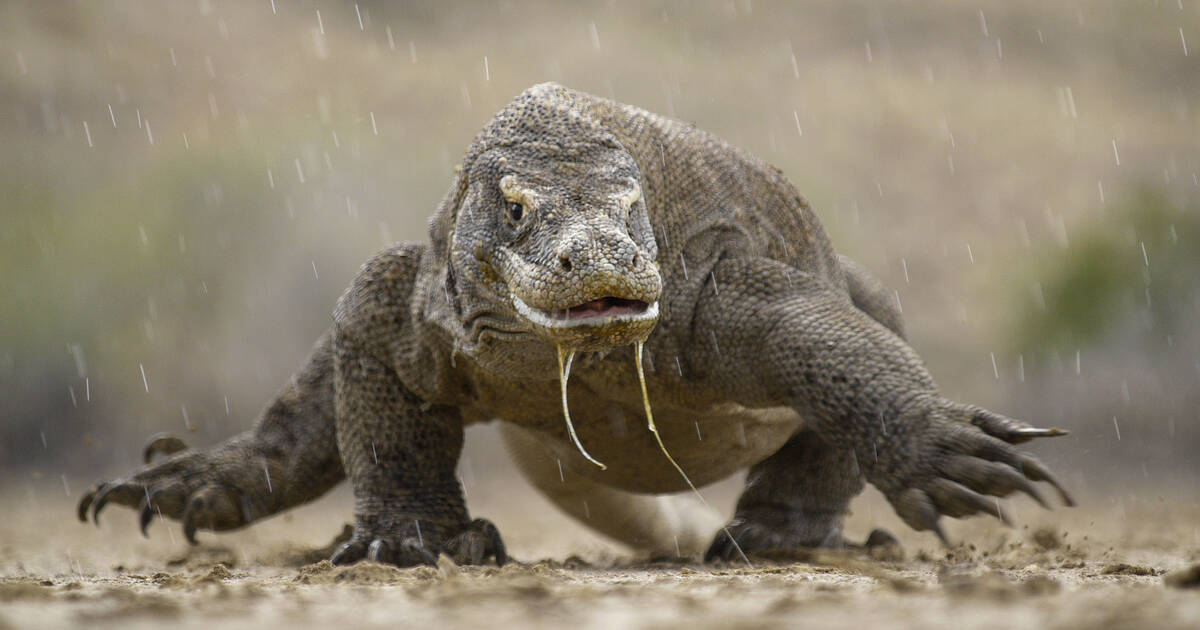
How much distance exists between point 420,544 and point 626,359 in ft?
3.71

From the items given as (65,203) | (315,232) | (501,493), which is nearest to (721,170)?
(501,493)

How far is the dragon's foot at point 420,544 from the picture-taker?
4906 mm

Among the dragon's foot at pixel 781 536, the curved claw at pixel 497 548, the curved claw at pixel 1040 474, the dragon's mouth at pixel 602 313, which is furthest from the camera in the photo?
the dragon's foot at pixel 781 536

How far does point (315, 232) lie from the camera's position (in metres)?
19.7

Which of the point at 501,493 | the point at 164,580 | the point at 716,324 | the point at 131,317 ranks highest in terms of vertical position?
the point at 131,317

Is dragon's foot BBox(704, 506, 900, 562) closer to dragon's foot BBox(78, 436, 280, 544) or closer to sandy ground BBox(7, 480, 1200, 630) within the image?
sandy ground BBox(7, 480, 1200, 630)

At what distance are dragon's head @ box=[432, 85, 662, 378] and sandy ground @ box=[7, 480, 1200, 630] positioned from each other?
76 cm

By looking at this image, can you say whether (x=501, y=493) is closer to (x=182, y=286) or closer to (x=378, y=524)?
(x=182, y=286)

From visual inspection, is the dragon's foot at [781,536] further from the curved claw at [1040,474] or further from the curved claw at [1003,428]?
the curved claw at [1040,474]

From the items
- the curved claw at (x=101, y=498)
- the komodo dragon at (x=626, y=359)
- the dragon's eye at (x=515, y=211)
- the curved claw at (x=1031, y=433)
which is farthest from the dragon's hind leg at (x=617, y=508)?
the curved claw at (x=1031, y=433)

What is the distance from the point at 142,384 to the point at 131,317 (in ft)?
4.28

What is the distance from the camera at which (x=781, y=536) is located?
18.1ft

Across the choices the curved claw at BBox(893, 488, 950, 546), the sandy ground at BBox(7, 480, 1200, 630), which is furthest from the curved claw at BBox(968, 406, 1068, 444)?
the sandy ground at BBox(7, 480, 1200, 630)

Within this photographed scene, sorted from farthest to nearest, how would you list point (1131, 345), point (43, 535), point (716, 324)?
point (1131, 345), point (43, 535), point (716, 324)
